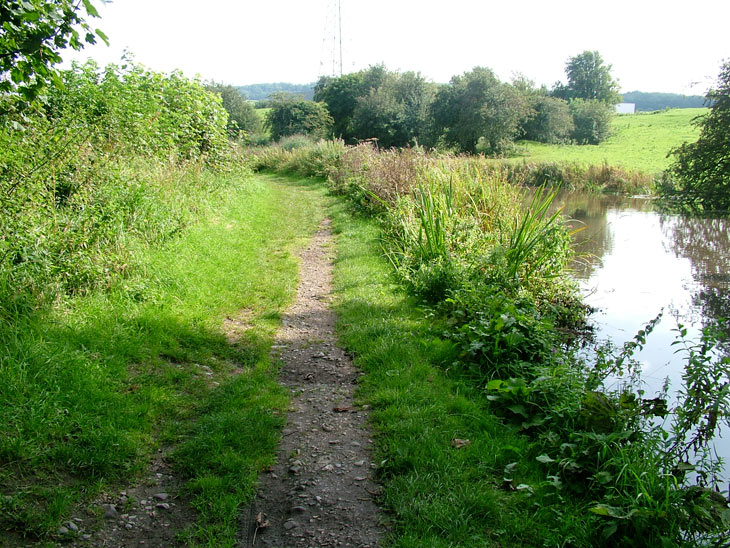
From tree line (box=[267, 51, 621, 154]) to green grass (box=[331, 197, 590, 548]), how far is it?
3127cm

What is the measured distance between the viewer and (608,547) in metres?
2.84

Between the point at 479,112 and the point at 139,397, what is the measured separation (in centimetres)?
3715

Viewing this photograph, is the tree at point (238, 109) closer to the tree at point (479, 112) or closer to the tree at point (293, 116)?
the tree at point (293, 116)

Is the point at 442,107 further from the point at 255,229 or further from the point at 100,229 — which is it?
the point at 100,229

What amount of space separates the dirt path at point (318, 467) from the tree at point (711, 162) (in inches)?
532

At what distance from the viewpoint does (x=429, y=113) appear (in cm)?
3869

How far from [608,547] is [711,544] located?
1.87 feet

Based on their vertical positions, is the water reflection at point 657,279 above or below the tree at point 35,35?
below

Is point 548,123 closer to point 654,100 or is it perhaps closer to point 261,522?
point 261,522

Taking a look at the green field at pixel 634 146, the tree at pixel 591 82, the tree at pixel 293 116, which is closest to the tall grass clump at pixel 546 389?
the green field at pixel 634 146

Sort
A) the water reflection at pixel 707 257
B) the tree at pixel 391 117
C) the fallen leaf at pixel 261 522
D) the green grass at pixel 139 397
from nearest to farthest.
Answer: the fallen leaf at pixel 261 522, the green grass at pixel 139 397, the water reflection at pixel 707 257, the tree at pixel 391 117

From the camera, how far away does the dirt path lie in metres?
2.96

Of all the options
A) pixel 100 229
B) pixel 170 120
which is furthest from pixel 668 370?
pixel 170 120

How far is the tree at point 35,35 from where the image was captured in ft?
12.2
